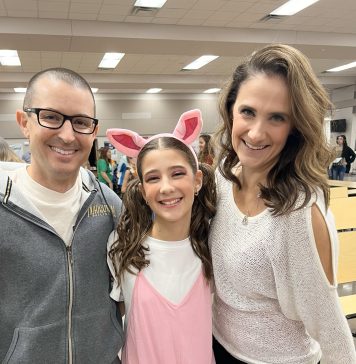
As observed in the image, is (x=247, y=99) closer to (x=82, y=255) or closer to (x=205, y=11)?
(x=82, y=255)

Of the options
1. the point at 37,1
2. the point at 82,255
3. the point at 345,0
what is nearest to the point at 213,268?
the point at 82,255

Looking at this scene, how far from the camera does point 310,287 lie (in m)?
1.10

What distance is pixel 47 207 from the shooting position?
1222 mm

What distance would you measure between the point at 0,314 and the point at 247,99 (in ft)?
3.40

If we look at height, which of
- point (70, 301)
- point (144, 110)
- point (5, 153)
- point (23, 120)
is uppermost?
point (144, 110)

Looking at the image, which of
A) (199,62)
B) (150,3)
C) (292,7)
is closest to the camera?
(150,3)

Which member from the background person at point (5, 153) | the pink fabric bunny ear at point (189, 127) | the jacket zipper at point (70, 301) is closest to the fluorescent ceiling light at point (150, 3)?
the background person at point (5, 153)

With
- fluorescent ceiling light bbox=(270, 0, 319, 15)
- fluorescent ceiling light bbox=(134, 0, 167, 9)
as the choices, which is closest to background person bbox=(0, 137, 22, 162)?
fluorescent ceiling light bbox=(134, 0, 167, 9)

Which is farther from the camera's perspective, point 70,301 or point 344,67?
point 344,67

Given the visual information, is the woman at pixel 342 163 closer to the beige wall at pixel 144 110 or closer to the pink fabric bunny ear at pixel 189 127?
the beige wall at pixel 144 110

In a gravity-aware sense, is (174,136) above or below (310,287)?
above

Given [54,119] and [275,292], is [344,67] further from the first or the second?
[54,119]

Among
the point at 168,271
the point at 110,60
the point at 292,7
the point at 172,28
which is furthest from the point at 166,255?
the point at 110,60

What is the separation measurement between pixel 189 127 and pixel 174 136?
0.27 ft
